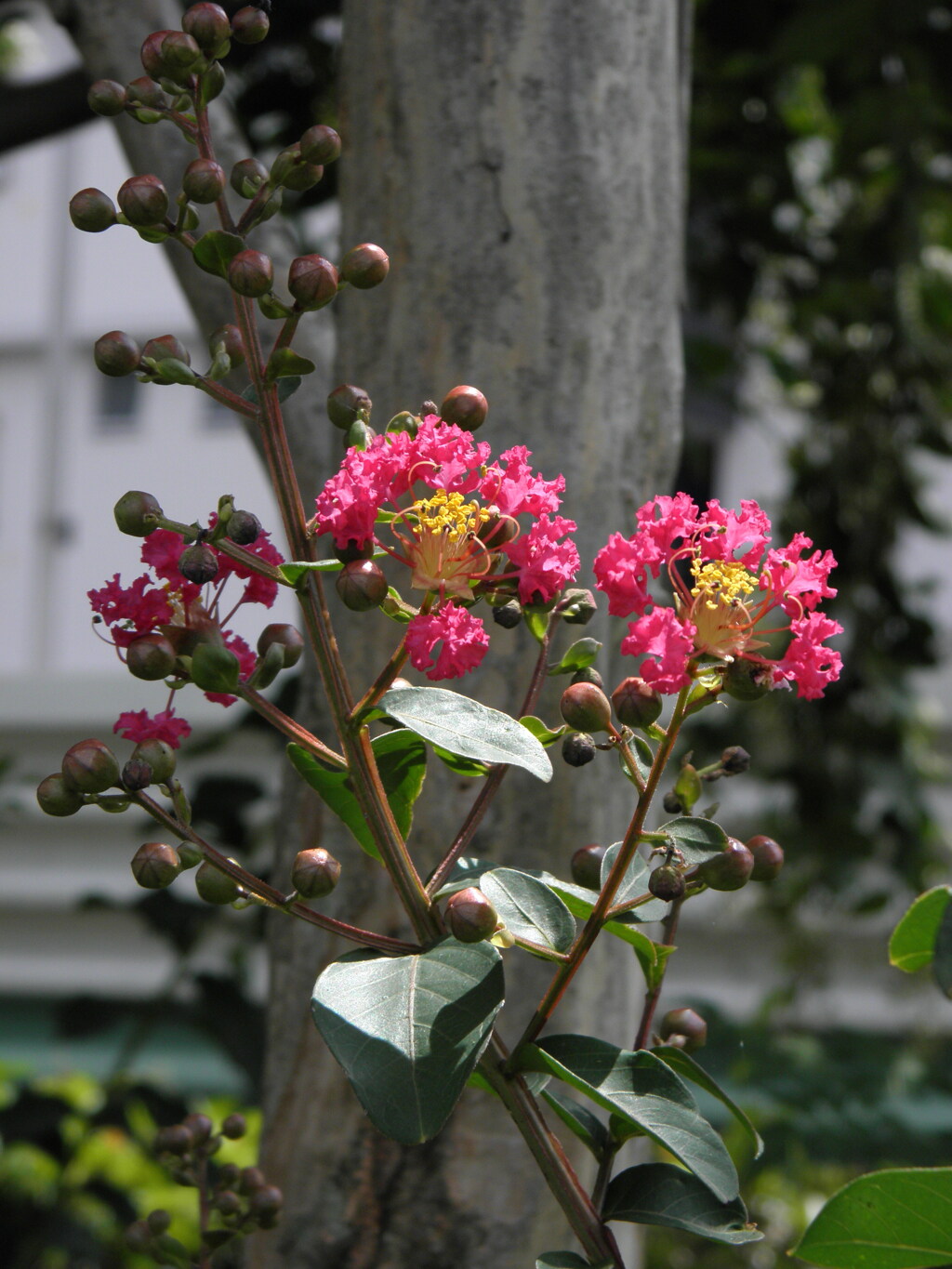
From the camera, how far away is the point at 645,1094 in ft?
1.31

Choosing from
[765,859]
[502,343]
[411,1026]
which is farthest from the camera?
[502,343]

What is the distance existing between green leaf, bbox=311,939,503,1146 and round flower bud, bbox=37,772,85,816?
101 millimetres

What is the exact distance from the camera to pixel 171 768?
41 centimetres

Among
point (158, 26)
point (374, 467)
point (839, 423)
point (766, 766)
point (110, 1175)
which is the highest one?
point (158, 26)

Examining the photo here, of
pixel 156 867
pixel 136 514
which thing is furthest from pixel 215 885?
pixel 136 514

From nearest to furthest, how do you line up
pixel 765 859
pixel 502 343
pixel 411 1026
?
pixel 411 1026
pixel 765 859
pixel 502 343

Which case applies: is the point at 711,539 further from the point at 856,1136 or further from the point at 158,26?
the point at 856,1136

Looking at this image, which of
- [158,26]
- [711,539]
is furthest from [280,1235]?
[158,26]

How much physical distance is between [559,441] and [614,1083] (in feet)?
1.36

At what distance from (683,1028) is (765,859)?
9 cm

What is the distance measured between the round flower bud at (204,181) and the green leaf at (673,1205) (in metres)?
0.37

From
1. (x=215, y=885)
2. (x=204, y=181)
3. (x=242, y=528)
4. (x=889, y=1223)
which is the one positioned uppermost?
(x=204, y=181)

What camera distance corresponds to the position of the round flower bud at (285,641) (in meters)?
0.45

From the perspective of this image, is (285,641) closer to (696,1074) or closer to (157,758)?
(157,758)
